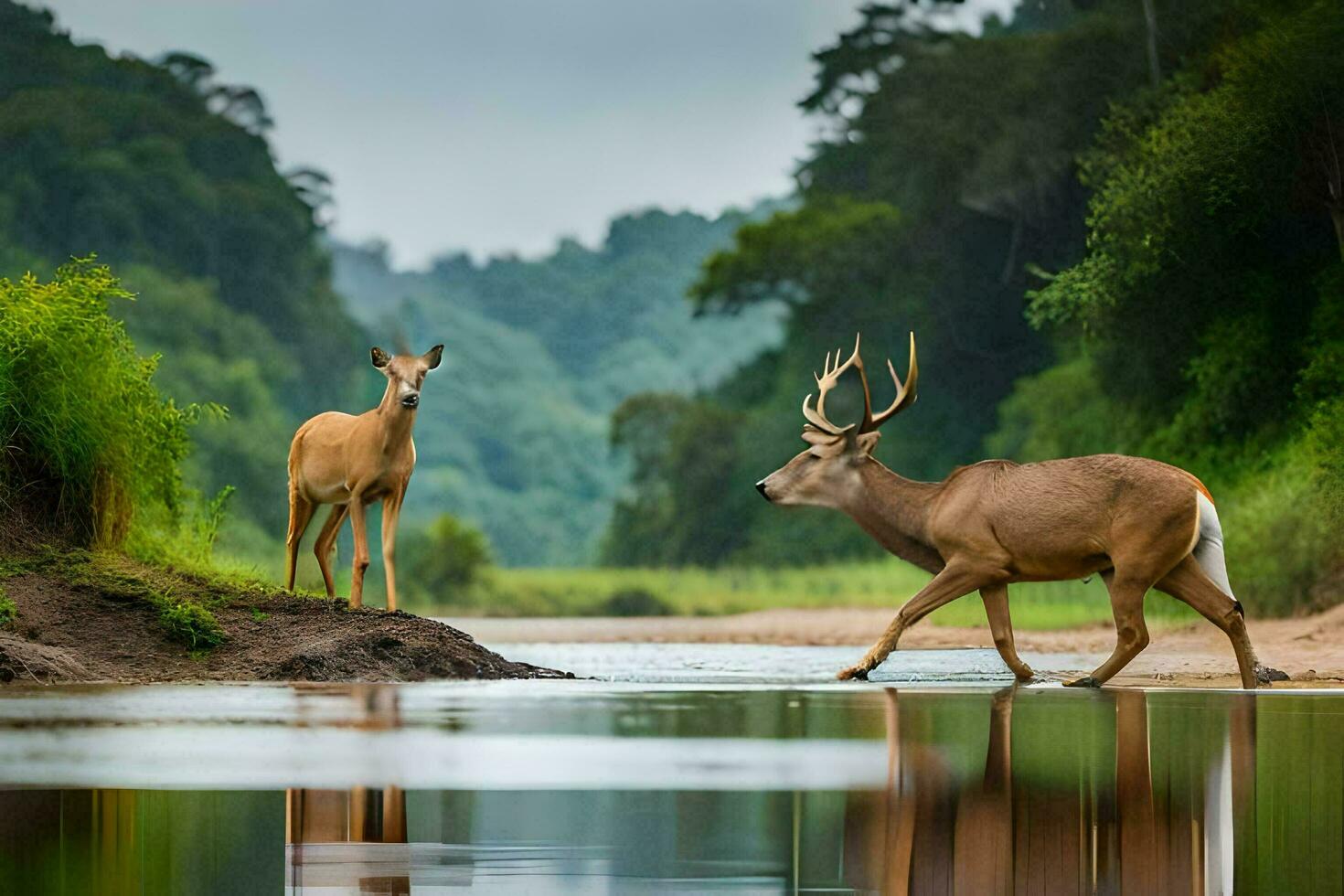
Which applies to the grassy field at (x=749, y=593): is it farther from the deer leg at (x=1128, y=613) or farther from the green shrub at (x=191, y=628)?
the green shrub at (x=191, y=628)

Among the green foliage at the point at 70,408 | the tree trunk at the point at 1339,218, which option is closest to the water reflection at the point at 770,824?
the green foliage at the point at 70,408

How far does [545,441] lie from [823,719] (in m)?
67.3

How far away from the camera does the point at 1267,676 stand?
13945mm

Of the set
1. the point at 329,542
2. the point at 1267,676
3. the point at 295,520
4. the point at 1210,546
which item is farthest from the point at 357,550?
the point at 1267,676

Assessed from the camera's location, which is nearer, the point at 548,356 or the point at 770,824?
the point at 770,824

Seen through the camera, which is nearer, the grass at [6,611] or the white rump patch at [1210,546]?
the white rump patch at [1210,546]

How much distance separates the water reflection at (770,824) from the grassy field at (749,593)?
19.7 m

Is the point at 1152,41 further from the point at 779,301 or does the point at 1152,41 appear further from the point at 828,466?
the point at 828,466

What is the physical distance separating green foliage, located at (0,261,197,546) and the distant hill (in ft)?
170

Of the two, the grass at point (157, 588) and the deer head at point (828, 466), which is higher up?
the deer head at point (828, 466)

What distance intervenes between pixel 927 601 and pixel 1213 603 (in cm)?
194

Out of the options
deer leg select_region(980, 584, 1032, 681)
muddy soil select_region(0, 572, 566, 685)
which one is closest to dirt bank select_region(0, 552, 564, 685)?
muddy soil select_region(0, 572, 566, 685)

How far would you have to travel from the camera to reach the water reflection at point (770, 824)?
505cm

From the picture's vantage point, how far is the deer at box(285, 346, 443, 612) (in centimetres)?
1463
